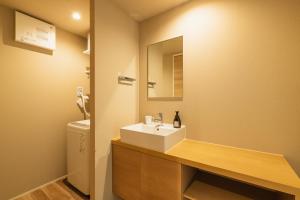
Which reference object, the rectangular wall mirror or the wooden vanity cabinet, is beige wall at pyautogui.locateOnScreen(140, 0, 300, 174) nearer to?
the rectangular wall mirror

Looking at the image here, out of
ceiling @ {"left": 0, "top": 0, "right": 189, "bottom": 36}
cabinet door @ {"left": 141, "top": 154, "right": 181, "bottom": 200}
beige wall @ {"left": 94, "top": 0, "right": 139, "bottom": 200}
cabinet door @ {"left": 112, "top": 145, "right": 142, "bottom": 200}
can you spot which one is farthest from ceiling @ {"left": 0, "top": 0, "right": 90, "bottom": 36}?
cabinet door @ {"left": 141, "top": 154, "right": 181, "bottom": 200}

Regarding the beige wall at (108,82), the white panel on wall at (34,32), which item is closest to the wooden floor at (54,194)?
the beige wall at (108,82)

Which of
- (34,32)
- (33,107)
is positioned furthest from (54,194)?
(34,32)

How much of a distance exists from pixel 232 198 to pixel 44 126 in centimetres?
230

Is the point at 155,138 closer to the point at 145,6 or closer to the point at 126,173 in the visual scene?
the point at 126,173

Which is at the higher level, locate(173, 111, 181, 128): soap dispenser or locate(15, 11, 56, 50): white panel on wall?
locate(15, 11, 56, 50): white panel on wall

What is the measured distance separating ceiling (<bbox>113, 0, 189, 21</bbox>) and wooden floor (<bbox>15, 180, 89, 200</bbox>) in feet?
7.66

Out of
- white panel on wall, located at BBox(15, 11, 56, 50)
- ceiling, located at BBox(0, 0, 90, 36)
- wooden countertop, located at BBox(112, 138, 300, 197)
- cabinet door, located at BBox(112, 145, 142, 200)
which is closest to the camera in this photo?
wooden countertop, located at BBox(112, 138, 300, 197)

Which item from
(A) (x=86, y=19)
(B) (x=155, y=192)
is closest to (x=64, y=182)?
(B) (x=155, y=192)

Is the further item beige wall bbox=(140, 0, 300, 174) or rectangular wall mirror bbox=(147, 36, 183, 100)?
rectangular wall mirror bbox=(147, 36, 183, 100)

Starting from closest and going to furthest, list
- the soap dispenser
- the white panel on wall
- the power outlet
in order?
the soap dispenser < the white panel on wall < the power outlet

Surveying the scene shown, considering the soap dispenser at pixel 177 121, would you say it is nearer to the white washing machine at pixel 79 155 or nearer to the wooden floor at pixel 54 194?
the white washing machine at pixel 79 155

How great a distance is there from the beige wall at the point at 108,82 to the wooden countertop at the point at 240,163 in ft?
0.92

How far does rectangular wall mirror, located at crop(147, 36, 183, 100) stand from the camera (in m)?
1.54
